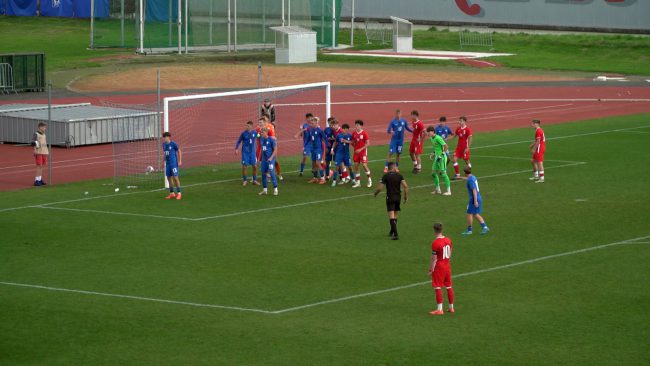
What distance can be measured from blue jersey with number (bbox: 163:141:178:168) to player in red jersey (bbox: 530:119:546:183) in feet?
33.1

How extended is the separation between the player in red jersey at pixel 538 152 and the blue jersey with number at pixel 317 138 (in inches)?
237

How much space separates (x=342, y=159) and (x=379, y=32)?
5848cm

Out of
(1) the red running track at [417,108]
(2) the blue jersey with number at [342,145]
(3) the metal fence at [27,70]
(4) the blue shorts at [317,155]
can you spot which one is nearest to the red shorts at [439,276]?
(2) the blue jersey with number at [342,145]

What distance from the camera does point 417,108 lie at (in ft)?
177

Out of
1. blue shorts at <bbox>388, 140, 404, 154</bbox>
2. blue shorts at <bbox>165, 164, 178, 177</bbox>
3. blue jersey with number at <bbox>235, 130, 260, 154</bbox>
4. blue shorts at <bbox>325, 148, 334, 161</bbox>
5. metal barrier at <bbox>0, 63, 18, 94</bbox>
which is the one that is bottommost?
blue shorts at <bbox>165, 164, 178, 177</bbox>

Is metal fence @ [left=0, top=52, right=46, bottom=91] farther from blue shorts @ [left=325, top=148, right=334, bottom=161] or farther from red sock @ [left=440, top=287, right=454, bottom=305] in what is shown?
A: red sock @ [left=440, top=287, right=454, bottom=305]

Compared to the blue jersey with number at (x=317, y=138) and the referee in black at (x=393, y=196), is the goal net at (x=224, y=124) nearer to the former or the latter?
the blue jersey with number at (x=317, y=138)

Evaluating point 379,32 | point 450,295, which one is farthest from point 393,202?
point 379,32

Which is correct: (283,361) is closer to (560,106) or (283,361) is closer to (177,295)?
(177,295)

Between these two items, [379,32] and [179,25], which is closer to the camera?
[179,25]

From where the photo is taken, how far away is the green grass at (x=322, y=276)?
60.7 ft

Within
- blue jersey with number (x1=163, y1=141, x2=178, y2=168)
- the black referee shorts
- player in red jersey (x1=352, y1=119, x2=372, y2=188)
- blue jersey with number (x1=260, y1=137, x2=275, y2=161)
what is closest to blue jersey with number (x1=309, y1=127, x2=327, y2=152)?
player in red jersey (x1=352, y1=119, x2=372, y2=188)

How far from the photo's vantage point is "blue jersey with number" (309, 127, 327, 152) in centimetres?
3425

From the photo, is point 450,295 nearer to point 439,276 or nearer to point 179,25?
point 439,276
